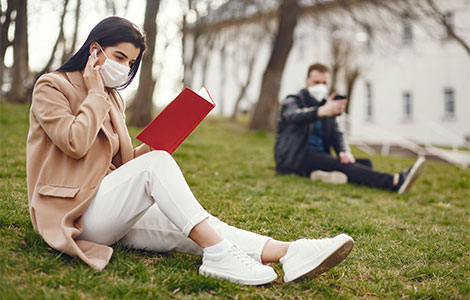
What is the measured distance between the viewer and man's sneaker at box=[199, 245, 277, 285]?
7.87ft

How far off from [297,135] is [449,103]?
20466 mm

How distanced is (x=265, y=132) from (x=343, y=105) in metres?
8.53

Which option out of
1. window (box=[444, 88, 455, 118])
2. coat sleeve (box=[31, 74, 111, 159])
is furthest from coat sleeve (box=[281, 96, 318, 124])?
window (box=[444, 88, 455, 118])

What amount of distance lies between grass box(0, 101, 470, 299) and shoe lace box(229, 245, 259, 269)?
129mm

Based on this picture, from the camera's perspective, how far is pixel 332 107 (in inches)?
215

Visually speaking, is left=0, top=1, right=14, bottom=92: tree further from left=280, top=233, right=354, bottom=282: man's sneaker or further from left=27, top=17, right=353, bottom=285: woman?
left=280, top=233, right=354, bottom=282: man's sneaker

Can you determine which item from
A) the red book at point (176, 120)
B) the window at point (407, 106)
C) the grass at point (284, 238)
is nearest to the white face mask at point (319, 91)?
the grass at point (284, 238)

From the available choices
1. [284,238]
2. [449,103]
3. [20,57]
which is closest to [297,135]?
[284,238]

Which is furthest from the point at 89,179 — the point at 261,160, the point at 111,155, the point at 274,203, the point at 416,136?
the point at 416,136

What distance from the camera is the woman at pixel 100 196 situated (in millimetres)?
2365

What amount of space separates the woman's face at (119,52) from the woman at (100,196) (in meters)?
0.08

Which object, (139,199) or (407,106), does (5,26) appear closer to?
(139,199)

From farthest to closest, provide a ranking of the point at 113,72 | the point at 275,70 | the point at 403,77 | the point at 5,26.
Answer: the point at 403,77 → the point at 275,70 → the point at 5,26 → the point at 113,72

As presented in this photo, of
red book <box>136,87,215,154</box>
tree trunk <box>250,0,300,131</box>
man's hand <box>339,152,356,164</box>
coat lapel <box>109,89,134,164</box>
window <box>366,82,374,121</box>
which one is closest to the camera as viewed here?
red book <box>136,87,215,154</box>
